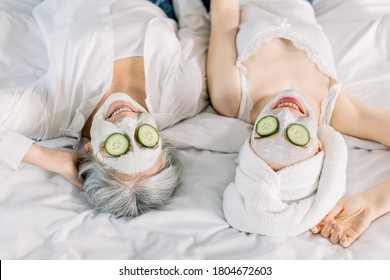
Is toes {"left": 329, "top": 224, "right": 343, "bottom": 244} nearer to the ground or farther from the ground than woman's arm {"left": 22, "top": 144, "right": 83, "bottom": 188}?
nearer to the ground

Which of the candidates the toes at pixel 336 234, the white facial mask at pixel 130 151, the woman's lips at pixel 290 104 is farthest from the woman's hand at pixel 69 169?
the toes at pixel 336 234

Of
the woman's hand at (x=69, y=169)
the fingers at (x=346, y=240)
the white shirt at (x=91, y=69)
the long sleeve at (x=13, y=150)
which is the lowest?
the fingers at (x=346, y=240)

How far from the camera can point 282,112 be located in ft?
4.14

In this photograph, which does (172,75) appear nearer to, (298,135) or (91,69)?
(91,69)

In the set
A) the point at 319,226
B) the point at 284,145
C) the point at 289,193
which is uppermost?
the point at 284,145

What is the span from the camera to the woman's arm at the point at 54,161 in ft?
4.50

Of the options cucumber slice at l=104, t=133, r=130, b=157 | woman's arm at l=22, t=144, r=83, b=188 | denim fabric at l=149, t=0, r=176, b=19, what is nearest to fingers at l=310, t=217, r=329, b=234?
cucumber slice at l=104, t=133, r=130, b=157

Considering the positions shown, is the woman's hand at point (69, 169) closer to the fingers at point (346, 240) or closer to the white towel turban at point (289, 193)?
the white towel turban at point (289, 193)

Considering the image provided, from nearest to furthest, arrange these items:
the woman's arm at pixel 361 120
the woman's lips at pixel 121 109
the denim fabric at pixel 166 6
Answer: the woman's lips at pixel 121 109 < the woman's arm at pixel 361 120 < the denim fabric at pixel 166 6

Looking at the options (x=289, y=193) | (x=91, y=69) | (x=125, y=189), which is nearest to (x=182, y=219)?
(x=125, y=189)

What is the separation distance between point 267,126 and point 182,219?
0.32m

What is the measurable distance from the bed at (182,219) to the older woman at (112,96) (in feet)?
0.13

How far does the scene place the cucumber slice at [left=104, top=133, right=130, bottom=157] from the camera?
3.99ft

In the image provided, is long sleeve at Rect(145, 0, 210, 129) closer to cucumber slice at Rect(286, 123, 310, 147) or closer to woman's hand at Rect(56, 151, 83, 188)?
woman's hand at Rect(56, 151, 83, 188)
